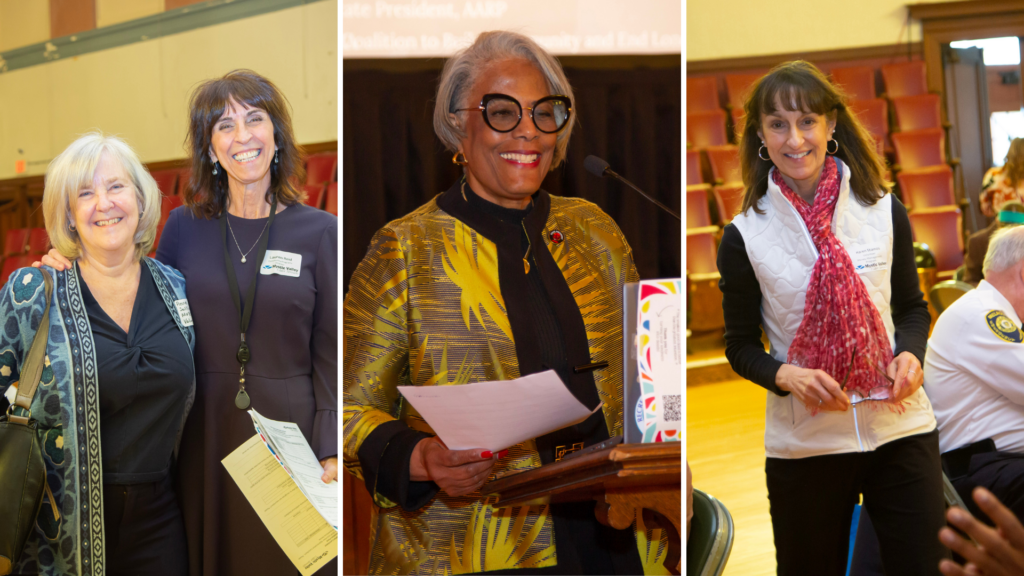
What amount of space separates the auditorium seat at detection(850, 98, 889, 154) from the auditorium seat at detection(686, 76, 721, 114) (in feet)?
1.47

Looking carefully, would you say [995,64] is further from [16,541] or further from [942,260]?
[16,541]

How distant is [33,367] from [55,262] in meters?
0.27

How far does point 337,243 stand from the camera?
198cm

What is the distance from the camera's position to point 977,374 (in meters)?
2.00

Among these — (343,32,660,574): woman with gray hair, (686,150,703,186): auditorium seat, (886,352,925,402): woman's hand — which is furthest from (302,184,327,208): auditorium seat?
(686,150,703,186): auditorium seat

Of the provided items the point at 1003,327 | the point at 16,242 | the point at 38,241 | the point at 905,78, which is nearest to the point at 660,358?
the point at 1003,327

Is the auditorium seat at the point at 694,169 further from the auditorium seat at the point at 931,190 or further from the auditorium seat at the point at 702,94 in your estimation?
the auditorium seat at the point at 931,190

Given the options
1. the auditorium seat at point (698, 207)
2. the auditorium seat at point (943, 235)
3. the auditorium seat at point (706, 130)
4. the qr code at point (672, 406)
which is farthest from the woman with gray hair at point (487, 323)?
the auditorium seat at point (698, 207)

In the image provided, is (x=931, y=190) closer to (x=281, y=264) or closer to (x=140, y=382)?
(x=281, y=264)

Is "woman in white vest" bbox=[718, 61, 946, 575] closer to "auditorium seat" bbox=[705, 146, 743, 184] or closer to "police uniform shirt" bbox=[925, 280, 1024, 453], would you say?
"auditorium seat" bbox=[705, 146, 743, 184]

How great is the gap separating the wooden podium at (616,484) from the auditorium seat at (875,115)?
3.27ft

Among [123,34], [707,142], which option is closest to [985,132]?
[707,142]

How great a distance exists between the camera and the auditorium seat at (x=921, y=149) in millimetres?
2176

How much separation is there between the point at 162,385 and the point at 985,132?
7.88 feet
